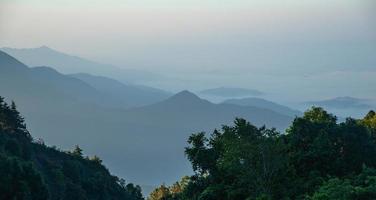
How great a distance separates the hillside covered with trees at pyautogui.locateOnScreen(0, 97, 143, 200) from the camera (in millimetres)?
38662

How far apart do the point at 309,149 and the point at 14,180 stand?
18043mm

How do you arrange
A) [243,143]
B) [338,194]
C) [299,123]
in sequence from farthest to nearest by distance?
[299,123], [243,143], [338,194]

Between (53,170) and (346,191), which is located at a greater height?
(53,170)

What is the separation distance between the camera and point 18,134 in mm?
75188

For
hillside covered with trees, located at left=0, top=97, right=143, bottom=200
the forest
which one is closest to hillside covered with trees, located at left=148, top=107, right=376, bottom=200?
the forest

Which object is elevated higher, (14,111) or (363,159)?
(14,111)

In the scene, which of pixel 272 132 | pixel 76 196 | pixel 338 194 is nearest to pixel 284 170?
pixel 272 132

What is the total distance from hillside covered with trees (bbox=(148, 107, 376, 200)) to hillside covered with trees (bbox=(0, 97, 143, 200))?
12091 mm

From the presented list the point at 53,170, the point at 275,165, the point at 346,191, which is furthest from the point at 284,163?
the point at 53,170

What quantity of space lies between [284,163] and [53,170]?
161 ft

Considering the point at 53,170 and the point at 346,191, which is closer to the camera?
the point at 346,191

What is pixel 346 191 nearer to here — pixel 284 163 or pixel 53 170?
pixel 284 163

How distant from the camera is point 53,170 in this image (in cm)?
7012

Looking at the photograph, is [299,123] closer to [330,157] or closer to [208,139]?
[330,157]
